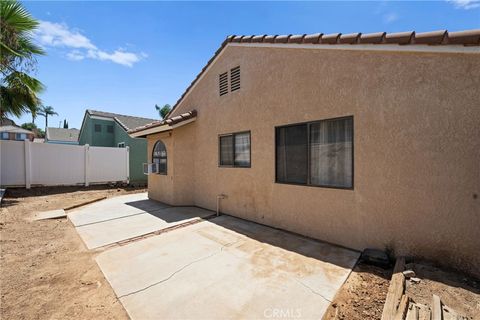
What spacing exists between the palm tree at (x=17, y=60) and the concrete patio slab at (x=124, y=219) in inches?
224

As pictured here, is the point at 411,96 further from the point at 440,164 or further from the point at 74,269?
the point at 74,269

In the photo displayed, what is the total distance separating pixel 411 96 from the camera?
371cm

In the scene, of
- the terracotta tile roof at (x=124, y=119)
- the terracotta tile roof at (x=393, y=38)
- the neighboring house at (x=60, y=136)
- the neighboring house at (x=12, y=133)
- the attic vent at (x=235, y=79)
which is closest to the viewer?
the terracotta tile roof at (x=393, y=38)

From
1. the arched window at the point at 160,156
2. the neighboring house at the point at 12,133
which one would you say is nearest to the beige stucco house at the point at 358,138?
the arched window at the point at 160,156

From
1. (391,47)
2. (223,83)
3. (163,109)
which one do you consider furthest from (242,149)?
(163,109)

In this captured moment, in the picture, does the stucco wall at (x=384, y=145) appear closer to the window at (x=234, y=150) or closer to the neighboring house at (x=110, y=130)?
the window at (x=234, y=150)

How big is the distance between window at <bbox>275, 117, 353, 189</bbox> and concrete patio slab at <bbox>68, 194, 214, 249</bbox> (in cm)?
364

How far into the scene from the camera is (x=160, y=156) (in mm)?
9766

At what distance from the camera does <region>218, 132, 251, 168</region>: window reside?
682cm

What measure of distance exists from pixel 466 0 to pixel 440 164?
3.34 m

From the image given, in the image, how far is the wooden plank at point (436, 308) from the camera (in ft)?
7.48

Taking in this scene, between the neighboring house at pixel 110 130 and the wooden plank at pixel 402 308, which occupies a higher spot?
the neighboring house at pixel 110 130

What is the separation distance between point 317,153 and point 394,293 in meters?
2.98

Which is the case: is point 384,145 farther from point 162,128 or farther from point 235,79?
point 162,128
